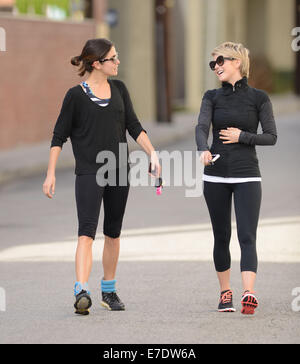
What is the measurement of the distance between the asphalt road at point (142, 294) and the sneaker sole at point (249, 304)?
6cm

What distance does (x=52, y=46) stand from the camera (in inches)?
869

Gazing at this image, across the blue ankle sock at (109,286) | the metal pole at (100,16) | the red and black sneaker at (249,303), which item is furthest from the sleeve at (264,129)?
the metal pole at (100,16)

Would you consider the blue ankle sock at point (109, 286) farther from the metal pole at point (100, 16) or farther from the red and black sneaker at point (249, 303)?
the metal pole at point (100, 16)

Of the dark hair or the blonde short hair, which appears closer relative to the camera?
the blonde short hair

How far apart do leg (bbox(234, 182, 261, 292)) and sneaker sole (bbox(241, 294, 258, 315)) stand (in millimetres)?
70

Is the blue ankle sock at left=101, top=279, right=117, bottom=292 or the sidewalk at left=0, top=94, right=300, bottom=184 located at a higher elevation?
the sidewalk at left=0, top=94, right=300, bottom=184

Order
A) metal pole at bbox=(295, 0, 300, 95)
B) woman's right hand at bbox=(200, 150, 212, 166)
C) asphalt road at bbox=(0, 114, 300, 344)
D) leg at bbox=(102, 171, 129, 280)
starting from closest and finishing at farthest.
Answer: asphalt road at bbox=(0, 114, 300, 344) < woman's right hand at bbox=(200, 150, 212, 166) < leg at bbox=(102, 171, 129, 280) < metal pole at bbox=(295, 0, 300, 95)

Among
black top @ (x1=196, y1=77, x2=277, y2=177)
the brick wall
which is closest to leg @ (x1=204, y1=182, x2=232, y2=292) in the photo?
black top @ (x1=196, y1=77, x2=277, y2=177)

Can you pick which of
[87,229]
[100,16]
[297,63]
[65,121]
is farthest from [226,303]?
[297,63]

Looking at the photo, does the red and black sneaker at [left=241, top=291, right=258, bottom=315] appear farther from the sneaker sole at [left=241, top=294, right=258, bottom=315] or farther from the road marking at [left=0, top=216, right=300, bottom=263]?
the road marking at [left=0, top=216, right=300, bottom=263]

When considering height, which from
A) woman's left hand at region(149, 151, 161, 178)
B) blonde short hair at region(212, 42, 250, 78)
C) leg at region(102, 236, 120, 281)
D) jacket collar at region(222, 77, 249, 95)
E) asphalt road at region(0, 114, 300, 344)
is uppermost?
blonde short hair at region(212, 42, 250, 78)

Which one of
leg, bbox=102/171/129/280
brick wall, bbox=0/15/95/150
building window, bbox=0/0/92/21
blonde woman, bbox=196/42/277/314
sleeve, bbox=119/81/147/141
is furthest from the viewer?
building window, bbox=0/0/92/21

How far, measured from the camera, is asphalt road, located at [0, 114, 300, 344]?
6605 millimetres

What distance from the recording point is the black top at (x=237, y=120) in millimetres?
6996
